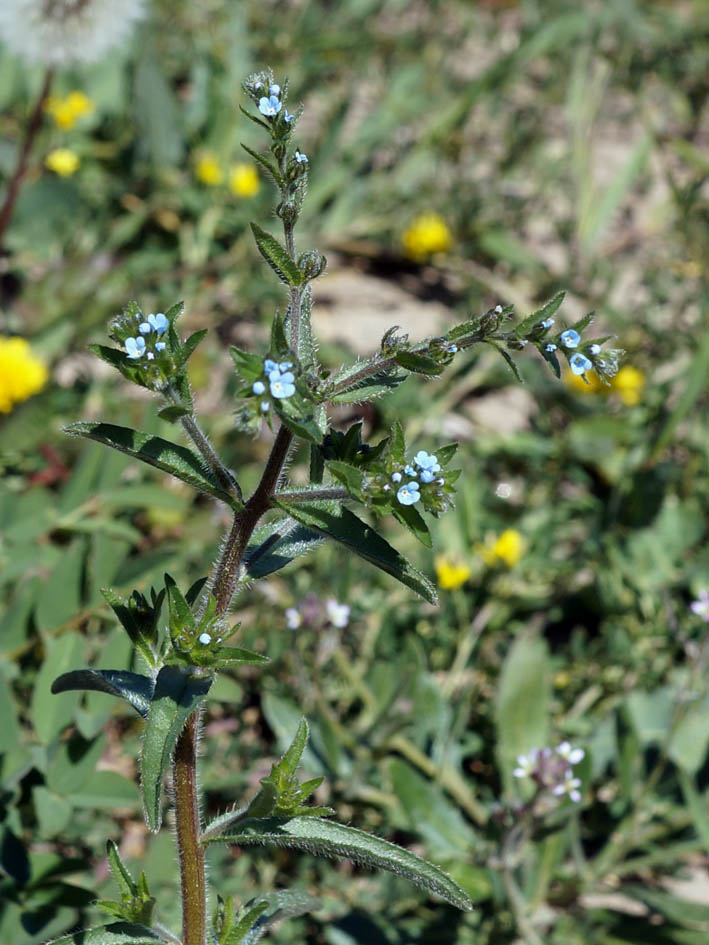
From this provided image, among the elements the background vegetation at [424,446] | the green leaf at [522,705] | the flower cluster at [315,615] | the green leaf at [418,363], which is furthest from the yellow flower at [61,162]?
the green leaf at [418,363]

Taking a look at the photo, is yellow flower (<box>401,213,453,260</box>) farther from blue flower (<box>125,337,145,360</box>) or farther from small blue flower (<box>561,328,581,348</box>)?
blue flower (<box>125,337,145,360</box>)

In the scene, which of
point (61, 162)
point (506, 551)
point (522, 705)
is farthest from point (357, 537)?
point (61, 162)

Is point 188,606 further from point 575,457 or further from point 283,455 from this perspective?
point 575,457

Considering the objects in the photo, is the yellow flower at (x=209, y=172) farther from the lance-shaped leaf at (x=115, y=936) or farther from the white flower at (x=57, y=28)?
the lance-shaped leaf at (x=115, y=936)

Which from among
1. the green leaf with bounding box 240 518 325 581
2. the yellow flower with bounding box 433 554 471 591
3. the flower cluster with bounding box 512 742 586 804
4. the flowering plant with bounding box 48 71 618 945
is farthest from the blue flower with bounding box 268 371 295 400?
the yellow flower with bounding box 433 554 471 591

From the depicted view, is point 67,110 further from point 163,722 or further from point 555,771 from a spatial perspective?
point 163,722

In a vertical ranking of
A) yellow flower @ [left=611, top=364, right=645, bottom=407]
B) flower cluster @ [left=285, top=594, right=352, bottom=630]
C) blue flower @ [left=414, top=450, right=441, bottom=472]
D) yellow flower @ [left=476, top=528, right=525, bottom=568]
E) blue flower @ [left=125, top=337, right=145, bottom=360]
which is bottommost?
blue flower @ [left=414, top=450, right=441, bottom=472]
